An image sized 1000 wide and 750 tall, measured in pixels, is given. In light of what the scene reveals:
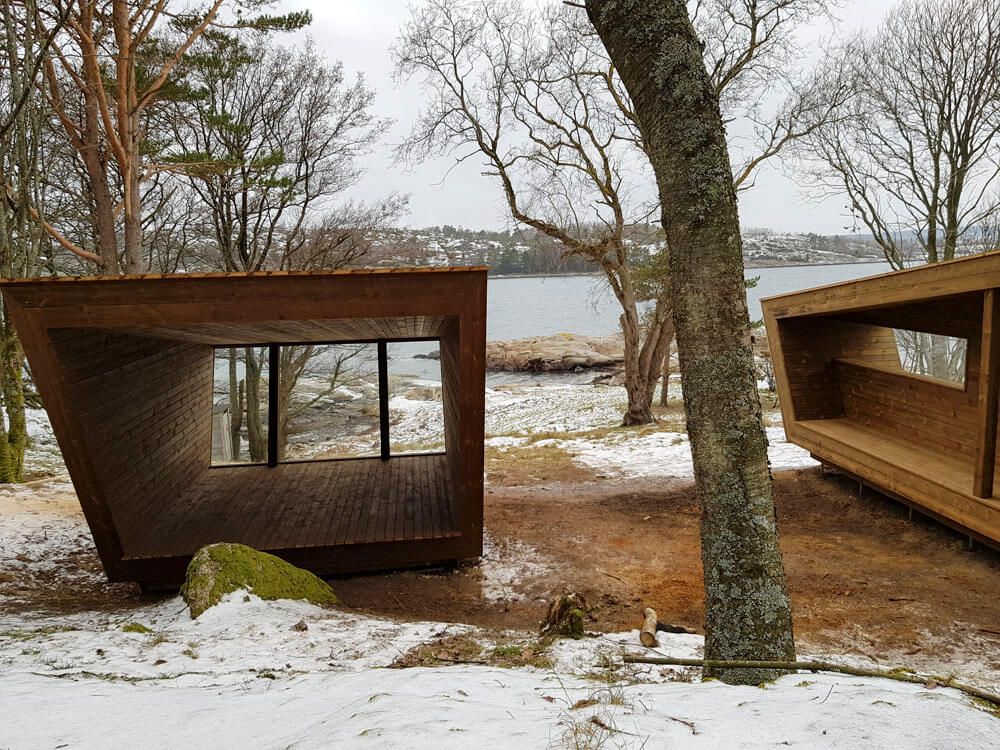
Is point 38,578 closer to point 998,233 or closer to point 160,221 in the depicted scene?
point 160,221

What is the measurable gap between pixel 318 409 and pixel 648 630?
16.8 m

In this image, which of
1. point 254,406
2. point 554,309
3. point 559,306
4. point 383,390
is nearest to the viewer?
point 383,390

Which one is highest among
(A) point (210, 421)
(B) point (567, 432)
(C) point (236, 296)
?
(C) point (236, 296)

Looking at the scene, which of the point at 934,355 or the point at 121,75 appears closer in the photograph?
the point at 121,75

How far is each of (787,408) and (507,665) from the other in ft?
20.0

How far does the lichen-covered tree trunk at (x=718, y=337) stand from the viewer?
268cm

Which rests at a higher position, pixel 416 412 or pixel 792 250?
pixel 792 250

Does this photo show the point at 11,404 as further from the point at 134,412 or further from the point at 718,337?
the point at 718,337

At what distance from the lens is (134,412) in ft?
18.4

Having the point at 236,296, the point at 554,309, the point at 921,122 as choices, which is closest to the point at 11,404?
the point at 236,296

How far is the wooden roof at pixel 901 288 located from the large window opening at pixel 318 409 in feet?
17.6

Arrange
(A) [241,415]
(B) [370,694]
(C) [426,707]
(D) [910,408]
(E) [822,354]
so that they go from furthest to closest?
1. (A) [241,415]
2. (E) [822,354]
3. (D) [910,408]
4. (B) [370,694]
5. (C) [426,707]

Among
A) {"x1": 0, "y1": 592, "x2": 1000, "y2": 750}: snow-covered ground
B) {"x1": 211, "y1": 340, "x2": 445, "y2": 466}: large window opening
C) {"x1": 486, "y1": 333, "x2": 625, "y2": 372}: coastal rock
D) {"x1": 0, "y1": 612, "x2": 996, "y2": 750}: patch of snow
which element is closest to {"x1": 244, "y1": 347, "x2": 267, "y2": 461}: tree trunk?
{"x1": 211, "y1": 340, "x2": 445, "y2": 466}: large window opening

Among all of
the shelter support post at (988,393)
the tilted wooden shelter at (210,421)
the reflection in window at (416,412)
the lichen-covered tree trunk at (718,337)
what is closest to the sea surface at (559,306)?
the reflection in window at (416,412)
